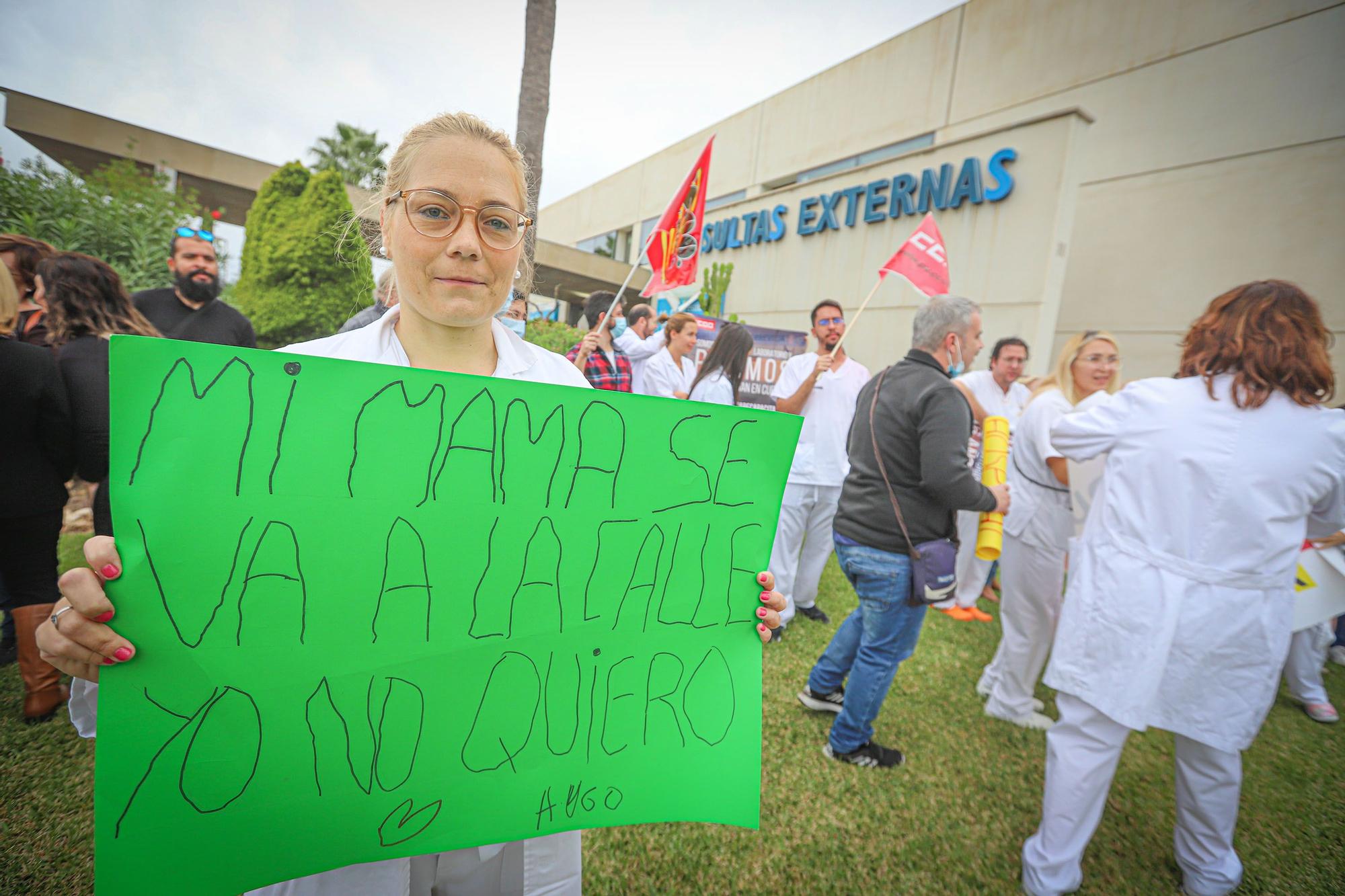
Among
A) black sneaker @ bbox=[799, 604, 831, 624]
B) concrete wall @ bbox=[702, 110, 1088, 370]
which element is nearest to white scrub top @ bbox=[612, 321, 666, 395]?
black sneaker @ bbox=[799, 604, 831, 624]

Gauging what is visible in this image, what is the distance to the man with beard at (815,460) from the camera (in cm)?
438

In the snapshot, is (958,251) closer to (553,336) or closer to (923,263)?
(923,263)

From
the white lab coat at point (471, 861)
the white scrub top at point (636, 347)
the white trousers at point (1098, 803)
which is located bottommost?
the white trousers at point (1098, 803)

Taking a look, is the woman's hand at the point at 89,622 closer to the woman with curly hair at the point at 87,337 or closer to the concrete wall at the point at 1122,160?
the woman with curly hair at the point at 87,337

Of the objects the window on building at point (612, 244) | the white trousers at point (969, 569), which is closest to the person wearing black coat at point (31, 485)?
the white trousers at point (969, 569)

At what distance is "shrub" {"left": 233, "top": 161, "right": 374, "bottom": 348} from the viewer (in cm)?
1095

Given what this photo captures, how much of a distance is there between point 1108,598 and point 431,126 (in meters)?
2.69

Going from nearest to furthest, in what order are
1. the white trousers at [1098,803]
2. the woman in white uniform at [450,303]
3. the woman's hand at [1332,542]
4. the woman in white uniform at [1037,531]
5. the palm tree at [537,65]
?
the woman in white uniform at [450,303] < the white trousers at [1098,803] < the woman's hand at [1332,542] < the woman in white uniform at [1037,531] < the palm tree at [537,65]

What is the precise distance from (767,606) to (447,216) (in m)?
1.08

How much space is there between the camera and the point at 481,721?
1.09 m

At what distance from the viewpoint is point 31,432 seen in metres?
2.43

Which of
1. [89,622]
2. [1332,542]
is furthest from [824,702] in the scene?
[89,622]

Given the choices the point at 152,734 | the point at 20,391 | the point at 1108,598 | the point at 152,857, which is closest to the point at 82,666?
the point at 152,734

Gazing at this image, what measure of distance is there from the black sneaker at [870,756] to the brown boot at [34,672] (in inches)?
145
